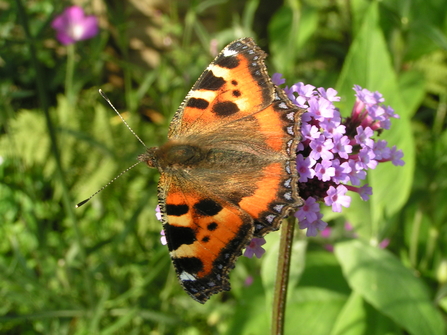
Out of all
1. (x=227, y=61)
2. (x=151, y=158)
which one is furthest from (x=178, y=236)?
(x=227, y=61)

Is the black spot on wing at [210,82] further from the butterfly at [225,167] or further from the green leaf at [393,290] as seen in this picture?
the green leaf at [393,290]

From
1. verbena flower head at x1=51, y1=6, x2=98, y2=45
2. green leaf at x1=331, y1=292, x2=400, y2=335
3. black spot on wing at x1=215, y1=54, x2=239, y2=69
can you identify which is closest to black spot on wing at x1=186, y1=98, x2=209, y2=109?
black spot on wing at x1=215, y1=54, x2=239, y2=69

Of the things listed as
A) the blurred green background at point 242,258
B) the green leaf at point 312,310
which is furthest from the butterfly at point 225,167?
the green leaf at point 312,310

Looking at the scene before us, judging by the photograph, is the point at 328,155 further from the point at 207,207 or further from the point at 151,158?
the point at 151,158

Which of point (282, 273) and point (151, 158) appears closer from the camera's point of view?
point (282, 273)

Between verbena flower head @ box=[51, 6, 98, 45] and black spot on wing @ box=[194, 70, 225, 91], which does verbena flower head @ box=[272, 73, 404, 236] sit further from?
verbena flower head @ box=[51, 6, 98, 45]

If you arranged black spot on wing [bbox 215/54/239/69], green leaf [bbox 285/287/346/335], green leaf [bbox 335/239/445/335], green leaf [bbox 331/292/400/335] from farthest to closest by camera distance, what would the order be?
green leaf [bbox 285/287/346/335] → green leaf [bbox 331/292/400/335] → green leaf [bbox 335/239/445/335] → black spot on wing [bbox 215/54/239/69]

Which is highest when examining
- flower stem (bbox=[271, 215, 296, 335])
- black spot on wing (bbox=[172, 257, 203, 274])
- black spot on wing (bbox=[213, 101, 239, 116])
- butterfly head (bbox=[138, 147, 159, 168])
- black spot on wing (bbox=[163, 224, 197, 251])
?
black spot on wing (bbox=[213, 101, 239, 116])

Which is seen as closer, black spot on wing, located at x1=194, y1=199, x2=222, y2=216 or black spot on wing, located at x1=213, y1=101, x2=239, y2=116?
black spot on wing, located at x1=194, y1=199, x2=222, y2=216
